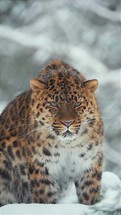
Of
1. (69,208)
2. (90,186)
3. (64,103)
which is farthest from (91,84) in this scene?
(69,208)

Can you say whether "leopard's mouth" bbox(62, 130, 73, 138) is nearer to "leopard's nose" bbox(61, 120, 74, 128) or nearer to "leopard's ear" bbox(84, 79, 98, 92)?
"leopard's nose" bbox(61, 120, 74, 128)

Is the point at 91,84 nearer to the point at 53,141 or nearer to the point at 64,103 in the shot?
the point at 64,103

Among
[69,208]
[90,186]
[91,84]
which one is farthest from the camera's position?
[90,186]

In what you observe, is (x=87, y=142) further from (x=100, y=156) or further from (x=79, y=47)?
(x=79, y=47)

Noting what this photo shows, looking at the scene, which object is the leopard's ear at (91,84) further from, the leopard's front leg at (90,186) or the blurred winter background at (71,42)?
the blurred winter background at (71,42)

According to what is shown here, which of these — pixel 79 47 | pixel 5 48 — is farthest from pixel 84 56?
pixel 5 48

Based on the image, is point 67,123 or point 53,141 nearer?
point 67,123

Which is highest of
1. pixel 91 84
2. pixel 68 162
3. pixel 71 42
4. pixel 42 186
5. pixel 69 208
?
pixel 71 42
